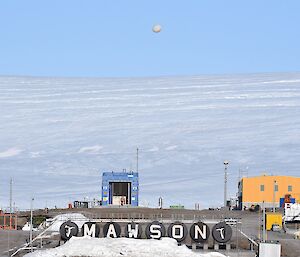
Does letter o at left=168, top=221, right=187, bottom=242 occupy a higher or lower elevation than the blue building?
lower

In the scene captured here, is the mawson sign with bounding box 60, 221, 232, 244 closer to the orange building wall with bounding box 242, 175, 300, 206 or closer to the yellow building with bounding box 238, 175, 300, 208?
the yellow building with bounding box 238, 175, 300, 208

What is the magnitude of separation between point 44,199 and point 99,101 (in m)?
67.7

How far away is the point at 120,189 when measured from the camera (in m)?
102

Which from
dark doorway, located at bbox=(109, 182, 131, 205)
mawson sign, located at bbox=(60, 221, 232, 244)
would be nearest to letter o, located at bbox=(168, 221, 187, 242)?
mawson sign, located at bbox=(60, 221, 232, 244)

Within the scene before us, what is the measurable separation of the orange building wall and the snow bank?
51456 mm

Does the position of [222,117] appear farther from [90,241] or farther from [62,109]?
[90,241]

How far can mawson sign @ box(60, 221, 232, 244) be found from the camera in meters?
58.3

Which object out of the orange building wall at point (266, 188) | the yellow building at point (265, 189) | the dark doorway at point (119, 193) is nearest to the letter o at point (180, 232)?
the dark doorway at point (119, 193)

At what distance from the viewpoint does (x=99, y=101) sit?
180 m

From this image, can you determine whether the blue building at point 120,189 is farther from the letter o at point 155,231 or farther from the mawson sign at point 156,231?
the letter o at point 155,231

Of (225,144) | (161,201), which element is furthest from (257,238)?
(225,144)

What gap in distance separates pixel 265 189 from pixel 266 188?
5.9 inches

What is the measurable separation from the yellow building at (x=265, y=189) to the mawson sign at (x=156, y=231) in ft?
157

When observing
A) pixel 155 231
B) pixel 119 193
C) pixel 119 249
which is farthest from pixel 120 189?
pixel 119 249
